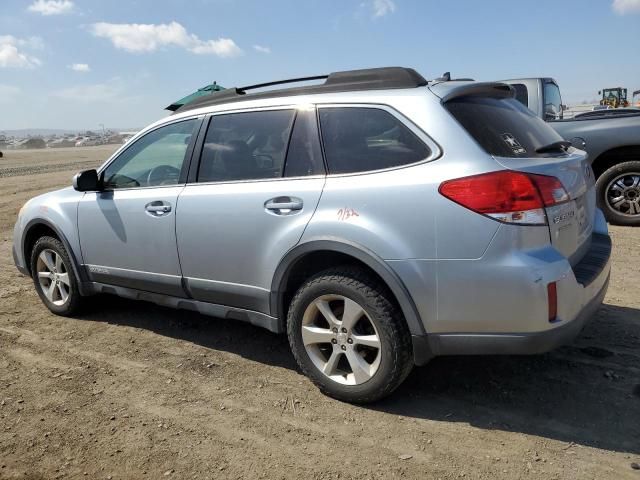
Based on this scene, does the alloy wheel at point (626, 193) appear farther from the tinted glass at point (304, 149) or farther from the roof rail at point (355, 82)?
the tinted glass at point (304, 149)

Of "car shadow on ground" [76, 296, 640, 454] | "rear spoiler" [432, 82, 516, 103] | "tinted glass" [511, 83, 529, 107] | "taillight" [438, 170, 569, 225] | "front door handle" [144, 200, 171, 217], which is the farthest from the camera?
"tinted glass" [511, 83, 529, 107]

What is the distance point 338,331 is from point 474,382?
0.95 meters

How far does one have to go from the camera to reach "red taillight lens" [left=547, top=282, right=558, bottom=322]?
8.54ft

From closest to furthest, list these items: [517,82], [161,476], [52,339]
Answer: [161,476], [52,339], [517,82]

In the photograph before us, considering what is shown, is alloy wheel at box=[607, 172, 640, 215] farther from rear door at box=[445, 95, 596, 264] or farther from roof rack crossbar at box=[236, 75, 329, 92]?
roof rack crossbar at box=[236, 75, 329, 92]

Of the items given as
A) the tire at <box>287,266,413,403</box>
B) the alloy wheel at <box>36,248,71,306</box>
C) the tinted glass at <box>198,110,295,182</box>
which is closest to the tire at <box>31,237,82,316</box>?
the alloy wheel at <box>36,248,71,306</box>

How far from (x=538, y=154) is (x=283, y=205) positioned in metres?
1.46

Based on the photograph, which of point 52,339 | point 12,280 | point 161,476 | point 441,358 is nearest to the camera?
point 161,476

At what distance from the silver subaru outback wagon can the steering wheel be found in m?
0.01

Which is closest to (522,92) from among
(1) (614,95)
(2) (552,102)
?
(2) (552,102)

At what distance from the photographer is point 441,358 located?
3732 mm

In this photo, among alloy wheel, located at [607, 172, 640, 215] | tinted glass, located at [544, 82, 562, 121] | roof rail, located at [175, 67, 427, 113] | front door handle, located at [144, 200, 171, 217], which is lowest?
alloy wheel, located at [607, 172, 640, 215]

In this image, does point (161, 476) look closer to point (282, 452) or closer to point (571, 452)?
point (282, 452)

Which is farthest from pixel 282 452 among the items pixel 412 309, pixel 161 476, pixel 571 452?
pixel 571 452
